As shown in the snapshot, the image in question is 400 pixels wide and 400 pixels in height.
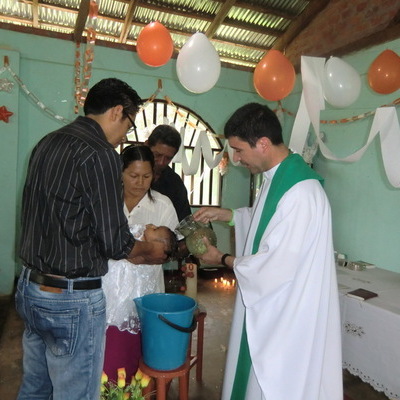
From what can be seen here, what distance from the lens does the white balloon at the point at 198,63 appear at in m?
3.39

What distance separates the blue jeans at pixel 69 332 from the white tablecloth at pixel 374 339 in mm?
1666

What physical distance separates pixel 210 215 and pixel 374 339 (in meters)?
1.25

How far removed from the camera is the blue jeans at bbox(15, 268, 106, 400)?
1335mm

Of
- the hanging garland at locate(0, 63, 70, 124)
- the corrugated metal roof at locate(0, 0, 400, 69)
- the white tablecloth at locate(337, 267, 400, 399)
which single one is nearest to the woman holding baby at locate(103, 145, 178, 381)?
the white tablecloth at locate(337, 267, 400, 399)

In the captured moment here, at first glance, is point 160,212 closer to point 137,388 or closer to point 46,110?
point 137,388

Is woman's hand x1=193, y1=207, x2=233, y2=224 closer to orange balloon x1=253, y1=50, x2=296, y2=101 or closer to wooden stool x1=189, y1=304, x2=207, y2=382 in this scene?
wooden stool x1=189, y1=304, x2=207, y2=382

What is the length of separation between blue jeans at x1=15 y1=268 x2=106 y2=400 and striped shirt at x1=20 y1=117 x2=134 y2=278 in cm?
10

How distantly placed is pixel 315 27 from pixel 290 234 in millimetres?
4592

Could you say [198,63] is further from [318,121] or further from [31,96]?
[31,96]

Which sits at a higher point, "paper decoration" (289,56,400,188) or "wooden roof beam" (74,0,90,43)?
"wooden roof beam" (74,0,90,43)

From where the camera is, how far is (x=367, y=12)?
4.43 meters

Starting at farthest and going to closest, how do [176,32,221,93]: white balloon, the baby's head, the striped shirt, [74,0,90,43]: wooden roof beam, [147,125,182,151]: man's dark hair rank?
[74,0,90,43]: wooden roof beam
[176,32,221,93]: white balloon
[147,125,182,151]: man's dark hair
the baby's head
the striped shirt

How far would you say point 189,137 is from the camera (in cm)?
580

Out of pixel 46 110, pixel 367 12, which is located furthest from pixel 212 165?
pixel 367 12
